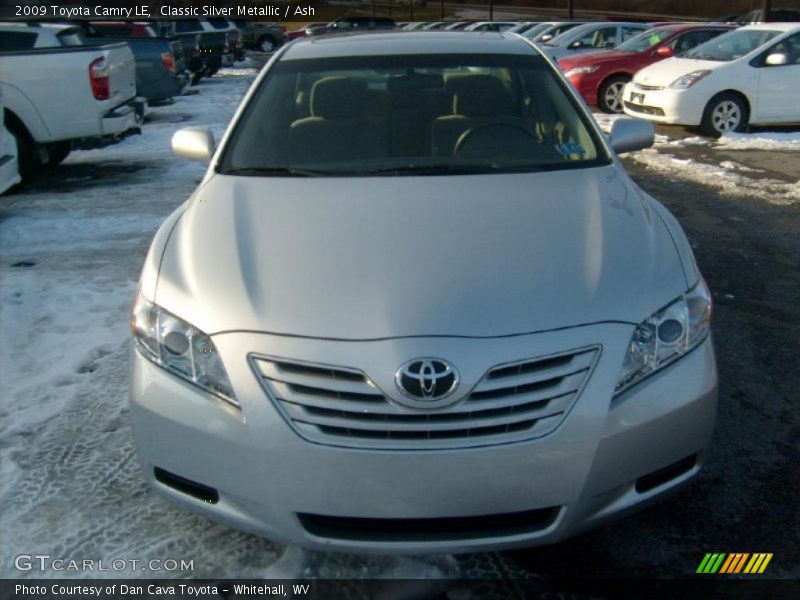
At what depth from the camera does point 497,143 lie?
382 centimetres

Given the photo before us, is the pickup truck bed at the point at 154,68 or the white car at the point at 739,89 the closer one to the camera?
Result: the white car at the point at 739,89

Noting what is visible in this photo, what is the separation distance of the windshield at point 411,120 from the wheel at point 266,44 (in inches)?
1564

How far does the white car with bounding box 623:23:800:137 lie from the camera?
11.5 metres

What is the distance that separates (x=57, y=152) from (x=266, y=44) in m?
33.7

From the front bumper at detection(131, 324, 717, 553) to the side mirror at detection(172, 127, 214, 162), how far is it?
1.84m

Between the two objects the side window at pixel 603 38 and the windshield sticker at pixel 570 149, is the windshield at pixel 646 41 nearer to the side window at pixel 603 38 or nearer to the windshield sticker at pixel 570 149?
the side window at pixel 603 38

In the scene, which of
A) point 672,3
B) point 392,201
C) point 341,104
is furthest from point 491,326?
point 672,3

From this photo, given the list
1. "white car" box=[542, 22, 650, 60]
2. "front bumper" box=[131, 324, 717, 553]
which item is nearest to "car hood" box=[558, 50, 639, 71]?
"white car" box=[542, 22, 650, 60]

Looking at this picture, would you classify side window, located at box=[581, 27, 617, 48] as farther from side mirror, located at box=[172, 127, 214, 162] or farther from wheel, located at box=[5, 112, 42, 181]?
side mirror, located at box=[172, 127, 214, 162]

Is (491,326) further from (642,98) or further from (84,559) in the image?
(642,98)

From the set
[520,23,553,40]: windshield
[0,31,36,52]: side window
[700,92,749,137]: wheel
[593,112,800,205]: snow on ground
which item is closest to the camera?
[593,112,800,205]: snow on ground

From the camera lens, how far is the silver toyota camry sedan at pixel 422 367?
2385mm

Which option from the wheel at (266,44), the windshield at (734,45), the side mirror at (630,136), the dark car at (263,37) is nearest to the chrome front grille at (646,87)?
the windshield at (734,45)

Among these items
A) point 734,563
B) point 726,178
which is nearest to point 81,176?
point 726,178
